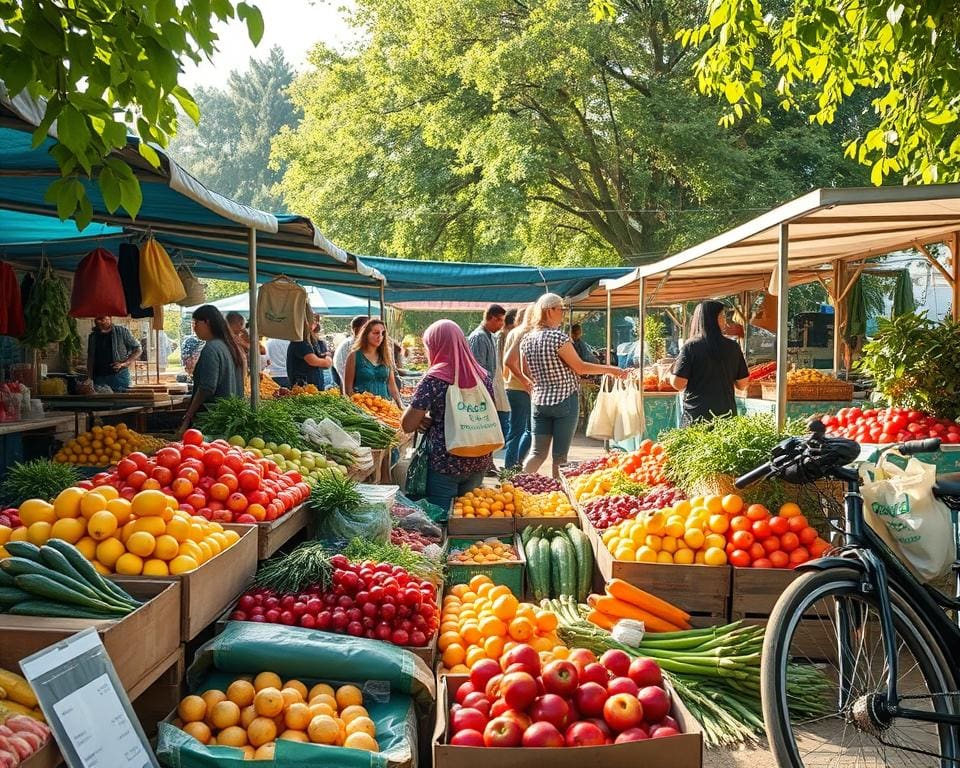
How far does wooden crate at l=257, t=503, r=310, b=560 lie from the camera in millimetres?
4328

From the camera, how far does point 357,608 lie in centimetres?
388

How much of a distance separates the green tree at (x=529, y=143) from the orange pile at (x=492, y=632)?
1714 centimetres

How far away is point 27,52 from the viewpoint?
2.75 meters

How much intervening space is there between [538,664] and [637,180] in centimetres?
1983

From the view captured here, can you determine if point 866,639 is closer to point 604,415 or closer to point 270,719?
point 270,719

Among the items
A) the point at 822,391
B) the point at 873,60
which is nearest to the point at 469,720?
the point at 873,60

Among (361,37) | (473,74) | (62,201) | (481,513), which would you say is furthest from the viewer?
A: (361,37)

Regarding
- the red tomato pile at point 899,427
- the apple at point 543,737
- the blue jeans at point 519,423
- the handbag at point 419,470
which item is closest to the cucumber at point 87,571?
the apple at point 543,737

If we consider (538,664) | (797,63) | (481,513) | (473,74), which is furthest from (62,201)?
(473,74)

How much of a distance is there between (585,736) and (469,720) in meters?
0.42

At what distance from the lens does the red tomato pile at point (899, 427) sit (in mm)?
6656

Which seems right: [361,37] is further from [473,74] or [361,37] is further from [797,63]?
[797,63]

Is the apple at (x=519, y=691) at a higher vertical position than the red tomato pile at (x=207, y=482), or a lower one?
lower

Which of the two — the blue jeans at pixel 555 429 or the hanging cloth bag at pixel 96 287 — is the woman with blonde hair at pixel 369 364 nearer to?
the blue jeans at pixel 555 429
